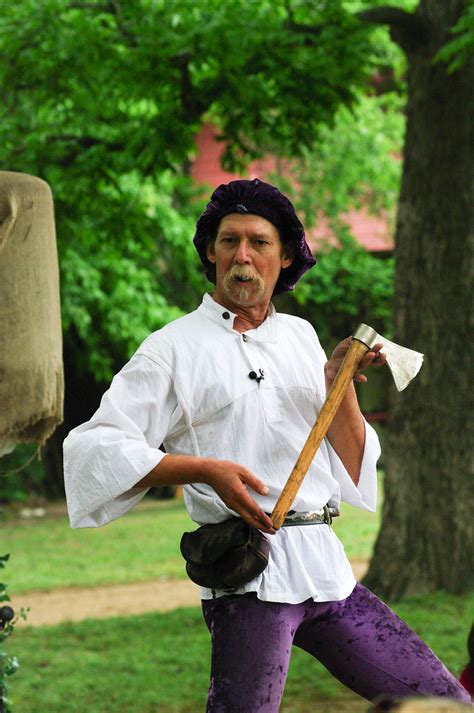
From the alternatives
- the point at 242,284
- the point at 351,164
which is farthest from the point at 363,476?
the point at 351,164

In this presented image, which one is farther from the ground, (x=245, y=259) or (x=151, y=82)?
(x=151, y=82)

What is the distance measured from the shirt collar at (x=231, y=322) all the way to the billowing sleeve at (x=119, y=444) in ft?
0.78

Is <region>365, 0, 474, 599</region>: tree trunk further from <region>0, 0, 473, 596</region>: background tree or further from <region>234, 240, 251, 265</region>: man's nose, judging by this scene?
<region>234, 240, 251, 265</region>: man's nose

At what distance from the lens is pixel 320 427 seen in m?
2.86

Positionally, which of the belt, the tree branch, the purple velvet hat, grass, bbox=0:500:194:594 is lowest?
grass, bbox=0:500:194:594

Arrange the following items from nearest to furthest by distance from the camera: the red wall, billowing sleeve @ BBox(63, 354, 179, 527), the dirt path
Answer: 1. billowing sleeve @ BBox(63, 354, 179, 527)
2. the dirt path
3. the red wall

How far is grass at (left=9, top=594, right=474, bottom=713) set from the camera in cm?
622

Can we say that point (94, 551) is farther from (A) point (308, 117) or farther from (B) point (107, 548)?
(A) point (308, 117)

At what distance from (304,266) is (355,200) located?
15298mm

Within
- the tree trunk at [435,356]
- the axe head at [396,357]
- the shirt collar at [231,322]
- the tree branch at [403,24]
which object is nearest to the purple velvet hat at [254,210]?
the shirt collar at [231,322]

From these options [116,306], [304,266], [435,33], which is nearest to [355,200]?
[116,306]

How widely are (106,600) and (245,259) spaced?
7252mm

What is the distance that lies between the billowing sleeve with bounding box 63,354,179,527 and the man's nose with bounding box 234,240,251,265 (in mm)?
336

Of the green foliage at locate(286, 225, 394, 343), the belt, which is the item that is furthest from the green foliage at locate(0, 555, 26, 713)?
the green foliage at locate(286, 225, 394, 343)
